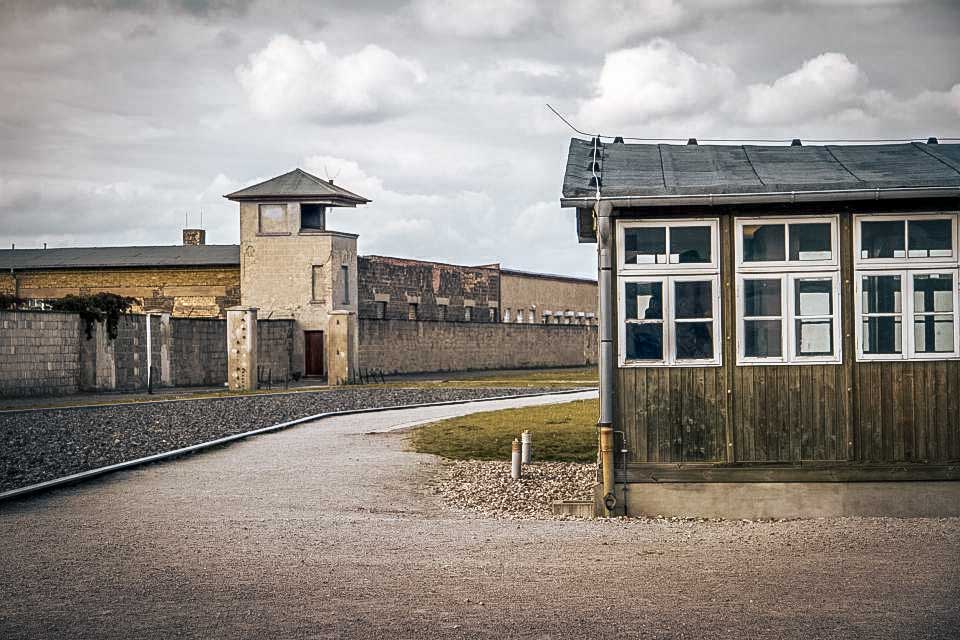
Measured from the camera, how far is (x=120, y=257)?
2164 inches

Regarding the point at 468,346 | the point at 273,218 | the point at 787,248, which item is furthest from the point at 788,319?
the point at 468,346

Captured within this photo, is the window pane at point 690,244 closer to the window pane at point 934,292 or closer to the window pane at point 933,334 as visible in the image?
the window pane at point 934,292

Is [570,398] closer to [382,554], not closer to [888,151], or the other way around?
[888,151]

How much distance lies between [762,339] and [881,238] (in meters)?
1.47

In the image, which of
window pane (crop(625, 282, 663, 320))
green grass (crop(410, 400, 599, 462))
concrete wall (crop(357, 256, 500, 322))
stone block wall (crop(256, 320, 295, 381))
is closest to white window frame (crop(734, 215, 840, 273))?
window pane (crop(625, 282, 663, 320))

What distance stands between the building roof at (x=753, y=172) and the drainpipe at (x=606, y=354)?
260mm

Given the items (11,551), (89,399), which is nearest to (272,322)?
(89,399)

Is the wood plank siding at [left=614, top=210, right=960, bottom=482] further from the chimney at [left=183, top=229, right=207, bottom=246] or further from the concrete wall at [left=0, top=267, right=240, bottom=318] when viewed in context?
the chimney at [left=183, top=229, right=207, bottom=246]

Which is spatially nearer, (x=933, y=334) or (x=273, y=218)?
(x=933, y=334)

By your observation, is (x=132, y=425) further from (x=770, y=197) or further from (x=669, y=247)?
(x=770, y=197)

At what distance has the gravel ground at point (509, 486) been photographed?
12820 mm

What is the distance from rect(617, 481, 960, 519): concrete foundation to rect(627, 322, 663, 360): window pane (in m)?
1.25

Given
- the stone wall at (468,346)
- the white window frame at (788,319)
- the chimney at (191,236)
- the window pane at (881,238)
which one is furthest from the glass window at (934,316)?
the chimney at (191,236)

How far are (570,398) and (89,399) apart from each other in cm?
1268
